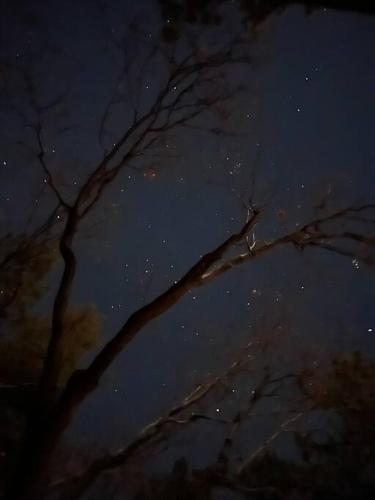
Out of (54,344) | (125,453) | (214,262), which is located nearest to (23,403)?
(125,453)

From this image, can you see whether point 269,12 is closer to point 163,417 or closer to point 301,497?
point 163,417

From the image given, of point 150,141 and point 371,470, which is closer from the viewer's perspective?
point 150,141

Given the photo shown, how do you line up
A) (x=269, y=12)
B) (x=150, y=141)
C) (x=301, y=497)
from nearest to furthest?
(x=269, y=12)
(x=150, y=141)
(x=301, y=497)

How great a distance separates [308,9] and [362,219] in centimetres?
251

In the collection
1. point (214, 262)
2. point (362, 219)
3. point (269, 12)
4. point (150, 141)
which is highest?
point (269, 12)

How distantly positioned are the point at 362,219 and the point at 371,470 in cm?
575

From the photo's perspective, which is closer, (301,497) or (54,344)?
(54,344)

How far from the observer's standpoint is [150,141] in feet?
23.5

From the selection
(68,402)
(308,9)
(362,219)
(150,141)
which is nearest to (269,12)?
(308,9)

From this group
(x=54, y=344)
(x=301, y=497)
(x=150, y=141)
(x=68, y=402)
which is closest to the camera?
(x=68, y=402)

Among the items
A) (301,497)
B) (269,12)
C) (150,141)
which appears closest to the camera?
(269,12)

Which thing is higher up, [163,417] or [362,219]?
[362,219]

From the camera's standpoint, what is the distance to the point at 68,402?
5.28m

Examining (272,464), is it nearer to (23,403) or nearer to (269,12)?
(23,403)
